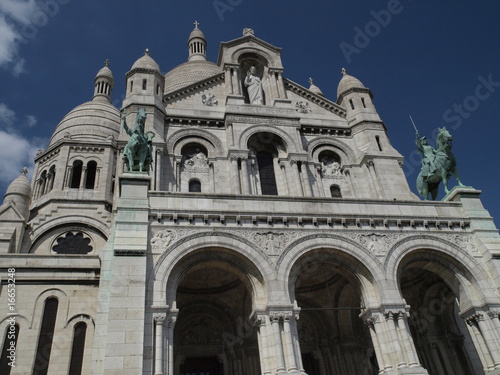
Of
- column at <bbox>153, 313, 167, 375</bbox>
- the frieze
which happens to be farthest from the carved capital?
the frieze

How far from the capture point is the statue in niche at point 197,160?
22.6m

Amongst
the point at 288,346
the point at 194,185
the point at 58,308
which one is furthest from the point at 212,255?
the point at 194,185

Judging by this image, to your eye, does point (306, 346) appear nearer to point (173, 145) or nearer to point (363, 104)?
point (173, 145)

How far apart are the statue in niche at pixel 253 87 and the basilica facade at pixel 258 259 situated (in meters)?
0.09

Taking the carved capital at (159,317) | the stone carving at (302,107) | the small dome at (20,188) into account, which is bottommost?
the carved capital at (159,317)

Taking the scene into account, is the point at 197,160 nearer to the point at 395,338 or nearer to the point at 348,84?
the point at 348,84

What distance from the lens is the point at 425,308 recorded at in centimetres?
1809

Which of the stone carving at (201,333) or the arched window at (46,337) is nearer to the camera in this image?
the arched window at (46,337)

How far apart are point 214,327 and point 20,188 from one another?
17.2 meters

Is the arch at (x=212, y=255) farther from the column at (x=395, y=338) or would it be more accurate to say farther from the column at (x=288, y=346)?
the column at (x=395, y=338)

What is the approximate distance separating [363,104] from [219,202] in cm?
1455

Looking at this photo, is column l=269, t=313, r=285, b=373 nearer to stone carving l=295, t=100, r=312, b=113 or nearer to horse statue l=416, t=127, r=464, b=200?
horse statue l=416, t=127, r=464, b=200

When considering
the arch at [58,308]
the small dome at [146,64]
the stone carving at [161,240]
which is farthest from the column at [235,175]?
the arch at [58,308]

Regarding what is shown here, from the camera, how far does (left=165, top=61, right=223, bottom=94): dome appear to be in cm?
4066
